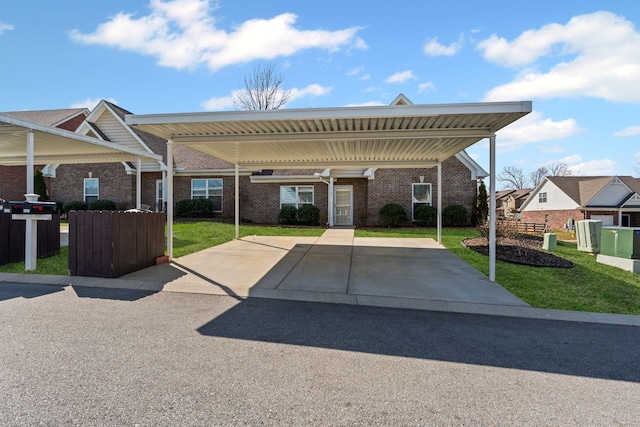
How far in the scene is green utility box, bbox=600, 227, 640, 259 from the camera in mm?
8164

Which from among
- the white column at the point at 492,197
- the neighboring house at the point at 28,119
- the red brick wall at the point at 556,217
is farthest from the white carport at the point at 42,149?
the red brick wall at the point at 556,217

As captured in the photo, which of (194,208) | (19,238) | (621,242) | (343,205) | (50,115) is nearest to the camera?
(19,238)

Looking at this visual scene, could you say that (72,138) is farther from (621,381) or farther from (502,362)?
(621,381)

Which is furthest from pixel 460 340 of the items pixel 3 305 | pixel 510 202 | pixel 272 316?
pixel 510 202

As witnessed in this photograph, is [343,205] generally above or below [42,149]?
below

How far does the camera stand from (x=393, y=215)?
687 inches

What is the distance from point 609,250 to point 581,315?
531cm

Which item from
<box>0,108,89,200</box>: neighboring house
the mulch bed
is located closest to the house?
<box>0,108,89,200</box>: neighboring house

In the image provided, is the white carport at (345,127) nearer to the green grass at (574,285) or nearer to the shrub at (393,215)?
the green grass at (574,285)

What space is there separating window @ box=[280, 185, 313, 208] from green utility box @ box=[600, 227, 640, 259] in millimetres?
13183

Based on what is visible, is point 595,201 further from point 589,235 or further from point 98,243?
point 98,243

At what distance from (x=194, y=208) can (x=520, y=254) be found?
16.0 m

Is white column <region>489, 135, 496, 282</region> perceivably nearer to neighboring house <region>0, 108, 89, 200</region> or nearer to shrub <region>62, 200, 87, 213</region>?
shrub <region>62, 200, 87, 213</region>

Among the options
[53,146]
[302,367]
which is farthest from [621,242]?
[53,146]
